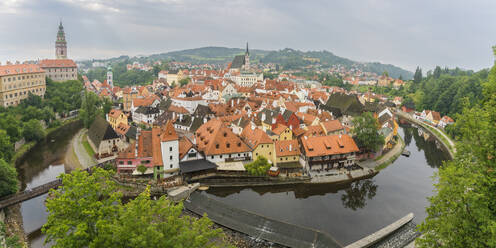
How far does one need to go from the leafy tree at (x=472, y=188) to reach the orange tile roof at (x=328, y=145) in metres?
23.6

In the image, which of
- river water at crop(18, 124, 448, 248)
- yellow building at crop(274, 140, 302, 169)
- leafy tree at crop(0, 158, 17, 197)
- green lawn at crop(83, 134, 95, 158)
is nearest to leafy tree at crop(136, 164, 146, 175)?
river water at crop(18, 124, 448, 248)

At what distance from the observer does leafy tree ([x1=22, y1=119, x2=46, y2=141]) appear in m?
52.6

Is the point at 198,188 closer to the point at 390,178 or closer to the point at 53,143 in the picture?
the point at 390,178

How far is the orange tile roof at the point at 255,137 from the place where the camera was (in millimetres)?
40438

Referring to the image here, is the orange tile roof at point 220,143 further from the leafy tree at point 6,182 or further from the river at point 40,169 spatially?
the leafy tree at point 6,182

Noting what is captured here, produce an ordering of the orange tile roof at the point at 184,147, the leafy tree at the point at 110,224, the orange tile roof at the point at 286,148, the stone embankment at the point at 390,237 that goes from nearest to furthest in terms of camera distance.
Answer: the leafy tree at the point at 110,224 → the stone embankment at the point at 390,237 → the orange tile roof at the point at 184,147 → the orange tile roof at the point at 286,148

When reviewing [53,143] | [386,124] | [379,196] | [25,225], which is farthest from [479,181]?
[53,143]

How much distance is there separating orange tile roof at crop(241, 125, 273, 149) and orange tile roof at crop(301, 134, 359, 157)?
5304mm

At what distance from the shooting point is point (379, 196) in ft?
117

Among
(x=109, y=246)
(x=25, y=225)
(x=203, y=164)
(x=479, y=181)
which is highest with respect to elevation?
(x=479, y=181)

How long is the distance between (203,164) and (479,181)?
2900 centimetres

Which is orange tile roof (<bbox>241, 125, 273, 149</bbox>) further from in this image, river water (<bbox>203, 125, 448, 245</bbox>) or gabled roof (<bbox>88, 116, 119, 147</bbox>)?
gabled roof (<bbox>88, 116, 119, 147</bbox>)

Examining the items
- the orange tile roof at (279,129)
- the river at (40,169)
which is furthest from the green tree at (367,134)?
the river at (40,169)

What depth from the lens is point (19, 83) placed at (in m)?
65.6
